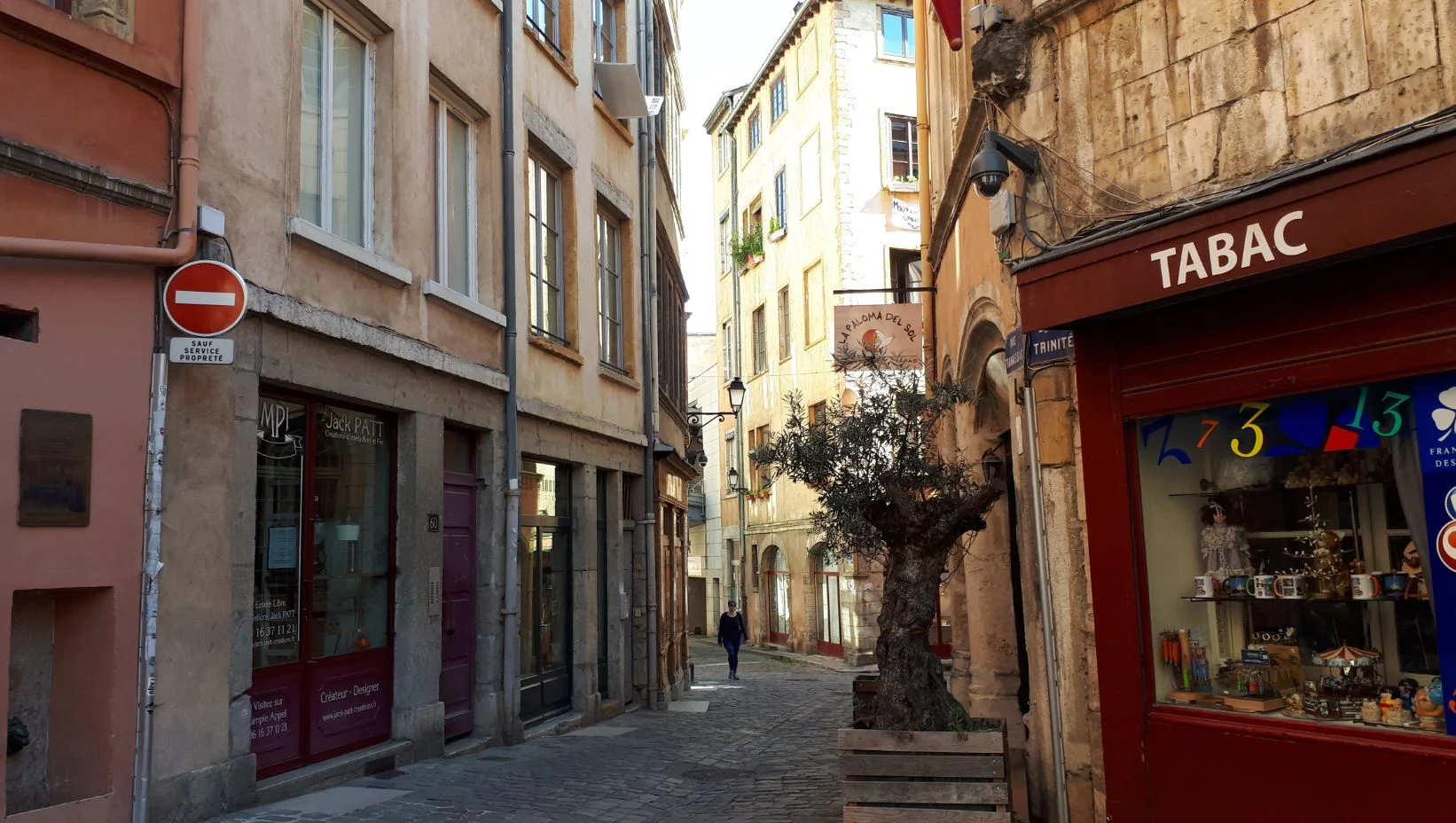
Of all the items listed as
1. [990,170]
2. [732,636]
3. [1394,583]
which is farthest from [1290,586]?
[732,636]

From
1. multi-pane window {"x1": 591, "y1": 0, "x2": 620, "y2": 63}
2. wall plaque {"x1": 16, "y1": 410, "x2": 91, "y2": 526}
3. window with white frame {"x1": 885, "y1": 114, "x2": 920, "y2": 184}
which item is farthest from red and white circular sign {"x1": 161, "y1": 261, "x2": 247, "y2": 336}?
window with white frame {"x1": 885, "y1": 114, "x2": 920, "y2": 184}

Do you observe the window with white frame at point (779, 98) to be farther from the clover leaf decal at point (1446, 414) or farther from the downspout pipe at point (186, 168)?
the clover leaf decal at point (1446, 414)

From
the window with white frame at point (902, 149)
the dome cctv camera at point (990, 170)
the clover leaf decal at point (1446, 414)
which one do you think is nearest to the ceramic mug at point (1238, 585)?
the clover leaf decal at point (1446, 414)

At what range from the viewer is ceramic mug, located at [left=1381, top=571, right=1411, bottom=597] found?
17.4 ft

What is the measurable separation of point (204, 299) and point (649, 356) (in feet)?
32.5

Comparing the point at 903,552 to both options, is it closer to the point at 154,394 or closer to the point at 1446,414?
the point at 1446,414

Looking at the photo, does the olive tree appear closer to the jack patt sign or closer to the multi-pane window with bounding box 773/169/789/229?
the jack patt sign

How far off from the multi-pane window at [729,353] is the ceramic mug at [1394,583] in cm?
3097

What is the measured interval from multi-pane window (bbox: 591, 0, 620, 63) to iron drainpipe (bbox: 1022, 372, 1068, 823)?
32.0ft

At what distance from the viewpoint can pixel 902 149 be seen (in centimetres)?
2894

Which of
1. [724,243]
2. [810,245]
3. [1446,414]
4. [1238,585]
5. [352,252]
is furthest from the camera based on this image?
[724,243]

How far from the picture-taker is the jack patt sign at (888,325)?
541 inches

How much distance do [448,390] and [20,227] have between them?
4542 millimetres

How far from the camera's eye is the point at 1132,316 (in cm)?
641
